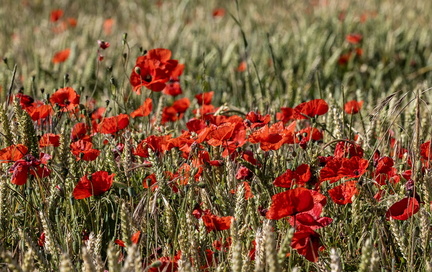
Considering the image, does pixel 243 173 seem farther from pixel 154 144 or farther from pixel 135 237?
pixel 135 237

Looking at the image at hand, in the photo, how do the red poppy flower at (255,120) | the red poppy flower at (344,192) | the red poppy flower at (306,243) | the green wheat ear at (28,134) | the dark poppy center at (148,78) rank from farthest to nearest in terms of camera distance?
the dark poppy center at (148,78) → the red poppy flower at (255,120) → the green wheat ear at (28,134) → the red poppy flower at (344,192) → the red poppy flower at (306,243)

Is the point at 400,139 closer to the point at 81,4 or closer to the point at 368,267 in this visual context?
the point at 368,267

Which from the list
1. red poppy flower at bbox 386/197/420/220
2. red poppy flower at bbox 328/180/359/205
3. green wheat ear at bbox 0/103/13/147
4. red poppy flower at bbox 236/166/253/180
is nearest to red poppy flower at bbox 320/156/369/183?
red poppy flower at bbox 328/180/359/205

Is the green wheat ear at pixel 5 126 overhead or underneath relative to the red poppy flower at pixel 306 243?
overhead

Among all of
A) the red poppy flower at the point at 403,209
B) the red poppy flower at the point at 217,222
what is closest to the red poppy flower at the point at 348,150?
the red poppy flower at the point at 403,209

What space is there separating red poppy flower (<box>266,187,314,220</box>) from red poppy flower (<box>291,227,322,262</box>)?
0.05m

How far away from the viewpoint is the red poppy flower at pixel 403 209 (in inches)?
64.6

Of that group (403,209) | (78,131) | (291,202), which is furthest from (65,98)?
(403,209)

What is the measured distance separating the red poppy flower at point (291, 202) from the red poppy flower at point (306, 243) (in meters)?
0.05

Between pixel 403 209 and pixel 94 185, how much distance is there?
827 millimetres

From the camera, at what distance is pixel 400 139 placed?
8.54 ft

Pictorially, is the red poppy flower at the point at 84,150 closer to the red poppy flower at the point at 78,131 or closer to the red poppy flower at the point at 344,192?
the red poppy flower at the point at 78,131

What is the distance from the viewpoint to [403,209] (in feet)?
5.50

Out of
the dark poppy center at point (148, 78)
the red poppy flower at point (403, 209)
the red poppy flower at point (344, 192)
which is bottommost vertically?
the red poppy flower at point (403, 209)
